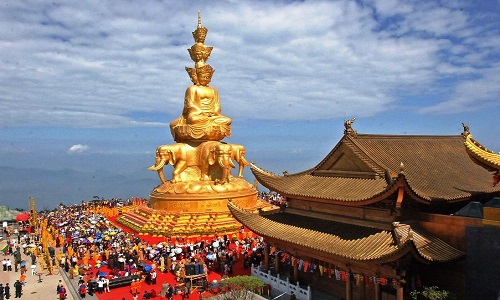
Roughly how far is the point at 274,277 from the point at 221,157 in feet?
56.4

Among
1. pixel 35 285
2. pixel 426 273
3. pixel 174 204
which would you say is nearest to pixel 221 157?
pixel 174 204

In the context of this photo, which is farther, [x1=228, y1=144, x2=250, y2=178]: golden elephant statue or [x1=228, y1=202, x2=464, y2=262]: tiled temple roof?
[x1=228, y1=144, x2=250, y2=178]: golden elephant statue

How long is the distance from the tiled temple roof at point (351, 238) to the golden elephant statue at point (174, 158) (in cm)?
1662

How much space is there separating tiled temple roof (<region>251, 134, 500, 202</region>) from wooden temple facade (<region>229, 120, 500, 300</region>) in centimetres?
5

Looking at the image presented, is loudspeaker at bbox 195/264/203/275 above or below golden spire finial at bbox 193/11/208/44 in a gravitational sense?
below

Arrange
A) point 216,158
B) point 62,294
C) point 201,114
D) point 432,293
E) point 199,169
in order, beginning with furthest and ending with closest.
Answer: point 201,114
point 199,169
point 216,158
point 62,294
point 432,293

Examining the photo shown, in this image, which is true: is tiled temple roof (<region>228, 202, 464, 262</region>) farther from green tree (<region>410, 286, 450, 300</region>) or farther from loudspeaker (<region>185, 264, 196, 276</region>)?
loudspeaker (<region>185, 264, 196, 276</region>)

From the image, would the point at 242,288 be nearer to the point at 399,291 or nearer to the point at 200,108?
the point at 399,291

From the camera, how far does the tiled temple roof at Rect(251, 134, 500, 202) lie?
16.3 metres

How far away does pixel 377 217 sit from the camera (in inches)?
634

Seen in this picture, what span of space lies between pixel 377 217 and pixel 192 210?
20.6 metres

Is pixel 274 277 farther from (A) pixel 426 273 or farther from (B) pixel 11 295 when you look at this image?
(B) pixel 11 295

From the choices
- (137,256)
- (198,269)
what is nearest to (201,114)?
(137,256)

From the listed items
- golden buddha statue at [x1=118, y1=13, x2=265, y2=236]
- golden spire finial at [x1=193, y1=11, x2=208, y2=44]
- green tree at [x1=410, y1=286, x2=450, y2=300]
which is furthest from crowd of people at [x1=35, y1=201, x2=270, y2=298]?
golden spire finial at [x1=193, y1=11, x2=208, y2=44]
